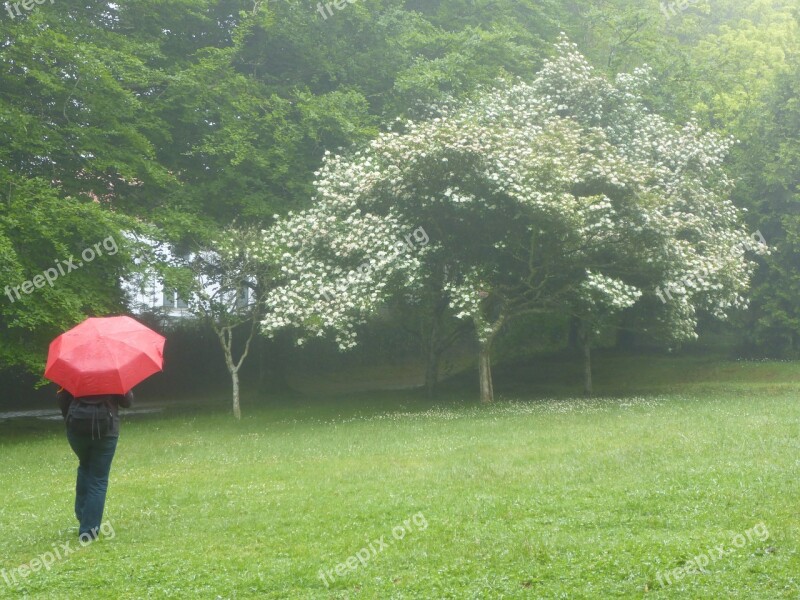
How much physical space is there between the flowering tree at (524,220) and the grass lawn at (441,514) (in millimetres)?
5912

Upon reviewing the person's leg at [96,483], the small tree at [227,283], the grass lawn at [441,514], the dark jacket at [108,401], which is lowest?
the grass lawn at [441,514]

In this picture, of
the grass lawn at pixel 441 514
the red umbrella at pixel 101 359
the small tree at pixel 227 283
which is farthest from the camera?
the small tree at pixel 227 283

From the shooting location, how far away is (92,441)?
9484 millimetres

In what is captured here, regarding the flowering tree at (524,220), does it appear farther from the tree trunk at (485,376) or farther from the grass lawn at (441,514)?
the grass lawn at (441,514)

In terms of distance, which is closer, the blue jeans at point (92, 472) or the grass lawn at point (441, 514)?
the grass lawn at point (441, 514)

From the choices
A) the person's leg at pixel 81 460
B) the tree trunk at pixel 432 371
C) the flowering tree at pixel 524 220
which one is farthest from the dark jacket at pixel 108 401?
the tree trunk at pixel 432 371

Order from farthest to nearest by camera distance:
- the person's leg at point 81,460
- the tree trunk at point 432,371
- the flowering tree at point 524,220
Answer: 1. the tree trunk at point 432,371
2. the flowering tree at point 524,220
3. the person's leg at point 81,460

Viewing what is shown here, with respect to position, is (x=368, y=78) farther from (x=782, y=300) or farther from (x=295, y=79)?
(x=782, y=300)

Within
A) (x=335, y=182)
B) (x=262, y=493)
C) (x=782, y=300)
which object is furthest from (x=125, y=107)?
(x=782, y=300)

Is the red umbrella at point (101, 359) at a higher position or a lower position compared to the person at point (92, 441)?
higher

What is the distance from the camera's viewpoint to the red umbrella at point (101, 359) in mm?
9383

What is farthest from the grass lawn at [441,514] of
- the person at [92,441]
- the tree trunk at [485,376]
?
the tree trunk at [485,376]

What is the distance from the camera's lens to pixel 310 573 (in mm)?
7906

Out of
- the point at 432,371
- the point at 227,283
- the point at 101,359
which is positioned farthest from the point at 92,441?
the point at 432,371
